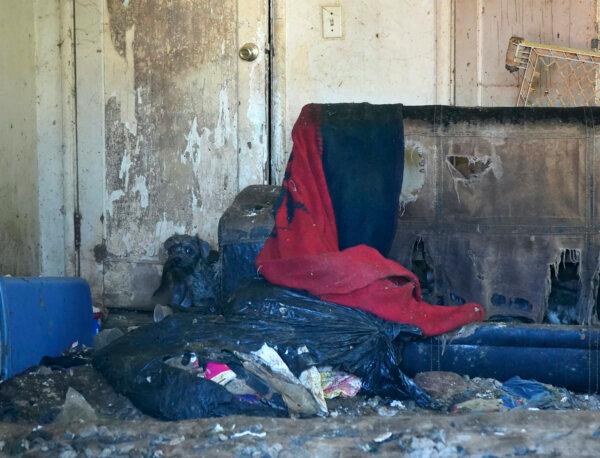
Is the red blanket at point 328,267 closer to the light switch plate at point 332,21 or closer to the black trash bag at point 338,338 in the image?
the black trash bag at point 338,338

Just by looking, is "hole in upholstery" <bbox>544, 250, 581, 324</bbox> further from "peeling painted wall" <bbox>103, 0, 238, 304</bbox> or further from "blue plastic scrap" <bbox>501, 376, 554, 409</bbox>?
"peeling painted wall" <bbox>103, 0, 238, 304</bbox>

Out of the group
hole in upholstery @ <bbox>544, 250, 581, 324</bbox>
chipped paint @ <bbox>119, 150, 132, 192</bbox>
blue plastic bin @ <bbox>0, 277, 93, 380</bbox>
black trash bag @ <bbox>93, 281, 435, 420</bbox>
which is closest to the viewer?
black trash bag @ <bbox>93, 281, 435, 420</bbox>

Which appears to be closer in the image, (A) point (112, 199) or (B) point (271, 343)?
(B) point (271, 343)

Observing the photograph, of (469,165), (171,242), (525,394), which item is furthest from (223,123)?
(525,394)

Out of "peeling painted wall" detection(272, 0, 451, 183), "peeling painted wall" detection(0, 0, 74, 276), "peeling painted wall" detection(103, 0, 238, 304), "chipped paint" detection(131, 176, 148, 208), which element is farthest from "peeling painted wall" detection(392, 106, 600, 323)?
"peeling painted wall" detection(0, 0, 74, 276)

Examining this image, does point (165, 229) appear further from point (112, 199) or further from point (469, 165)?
point (469, 165)

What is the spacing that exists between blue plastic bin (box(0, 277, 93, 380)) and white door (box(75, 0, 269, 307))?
72cm

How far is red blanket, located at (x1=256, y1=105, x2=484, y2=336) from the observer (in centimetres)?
334

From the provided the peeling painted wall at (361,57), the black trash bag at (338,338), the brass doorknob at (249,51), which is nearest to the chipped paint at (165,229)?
the peeling painted wall at (361,57)

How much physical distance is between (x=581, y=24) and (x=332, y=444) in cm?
301

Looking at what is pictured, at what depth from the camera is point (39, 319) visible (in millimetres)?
3531

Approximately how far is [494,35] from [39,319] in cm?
275

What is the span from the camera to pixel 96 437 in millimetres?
2586

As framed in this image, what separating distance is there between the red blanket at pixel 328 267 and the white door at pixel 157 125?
33.4 inches
